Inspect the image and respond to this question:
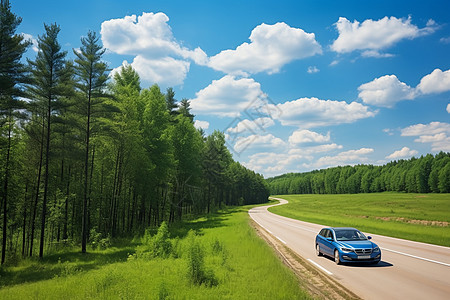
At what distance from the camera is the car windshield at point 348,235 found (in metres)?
13.8

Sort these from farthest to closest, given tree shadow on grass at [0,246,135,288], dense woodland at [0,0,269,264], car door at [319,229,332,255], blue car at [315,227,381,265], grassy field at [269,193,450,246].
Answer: grassy field at [269,193,450,246]
dense woodland at [0,0,269,264]
tree shadow on grass at [0,246,135,288]
car door at [319,229,332,255]
blue car at [315,227,381,265]

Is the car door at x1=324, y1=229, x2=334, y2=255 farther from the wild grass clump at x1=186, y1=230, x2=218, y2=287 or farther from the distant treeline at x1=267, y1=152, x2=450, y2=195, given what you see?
the distant treeline at x1=267, y1=152, x2=450, y2=195

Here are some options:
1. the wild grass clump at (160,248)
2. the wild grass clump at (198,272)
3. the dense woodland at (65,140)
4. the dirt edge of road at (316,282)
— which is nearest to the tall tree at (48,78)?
the dense woodland at (65,140)

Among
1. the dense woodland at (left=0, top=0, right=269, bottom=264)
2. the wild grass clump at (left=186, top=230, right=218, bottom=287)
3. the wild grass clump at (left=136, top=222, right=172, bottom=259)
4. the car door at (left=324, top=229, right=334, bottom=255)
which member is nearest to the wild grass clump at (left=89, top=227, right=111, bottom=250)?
the dense woodland at (left=0, top=0, right=269, bottom=264)

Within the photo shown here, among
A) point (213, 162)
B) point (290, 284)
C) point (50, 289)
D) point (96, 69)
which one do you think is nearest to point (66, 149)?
point (96, 69)

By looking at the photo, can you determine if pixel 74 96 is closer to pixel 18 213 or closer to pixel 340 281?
pixel 18 213

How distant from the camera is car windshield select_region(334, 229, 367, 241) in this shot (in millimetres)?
13765

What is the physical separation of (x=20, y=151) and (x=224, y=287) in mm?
23981

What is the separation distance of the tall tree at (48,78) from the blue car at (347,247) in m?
19.6

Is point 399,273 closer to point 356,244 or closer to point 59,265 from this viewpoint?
point 356,244

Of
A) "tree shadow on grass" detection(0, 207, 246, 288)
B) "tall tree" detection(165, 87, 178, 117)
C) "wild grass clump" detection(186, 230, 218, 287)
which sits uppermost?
"tall tree" detection(165, 87, 178, 117)

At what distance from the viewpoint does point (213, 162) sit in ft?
187

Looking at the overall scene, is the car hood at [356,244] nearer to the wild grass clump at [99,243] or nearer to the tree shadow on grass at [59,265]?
the tree shadow on grass at [59,265]

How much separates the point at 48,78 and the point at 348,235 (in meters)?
23.4
